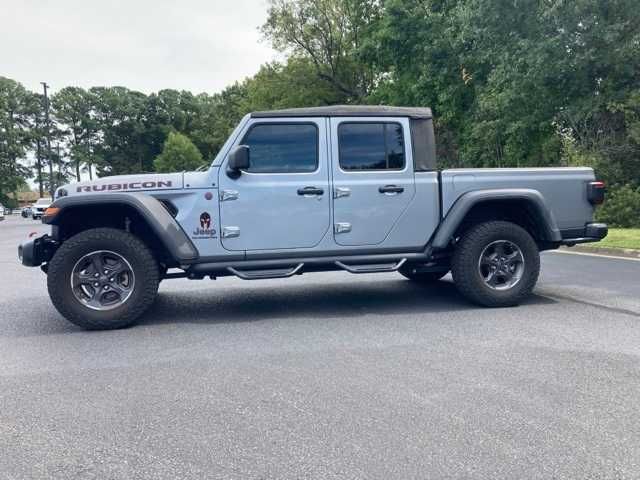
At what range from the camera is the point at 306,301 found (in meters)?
6.70

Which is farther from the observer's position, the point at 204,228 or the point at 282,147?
the point at 282,147

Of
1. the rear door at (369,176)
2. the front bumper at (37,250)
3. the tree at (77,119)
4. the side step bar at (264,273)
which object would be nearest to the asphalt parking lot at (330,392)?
the side step bar at (264,273)

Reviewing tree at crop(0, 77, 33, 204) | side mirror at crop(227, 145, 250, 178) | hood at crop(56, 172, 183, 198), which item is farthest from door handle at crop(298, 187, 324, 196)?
tree at crop(0, 77, 33, 204)

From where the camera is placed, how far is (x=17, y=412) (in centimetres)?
339

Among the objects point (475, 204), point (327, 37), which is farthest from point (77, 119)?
point (475, 204)

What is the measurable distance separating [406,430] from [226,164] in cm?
345

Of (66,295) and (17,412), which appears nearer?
(17,412)

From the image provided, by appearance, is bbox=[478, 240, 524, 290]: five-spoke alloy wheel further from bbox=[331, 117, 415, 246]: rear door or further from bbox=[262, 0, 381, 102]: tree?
bbox=[262, 0, 381, 102]: tree

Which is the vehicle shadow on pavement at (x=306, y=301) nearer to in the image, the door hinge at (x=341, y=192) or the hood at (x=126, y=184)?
the door hinge at (x=341, y=192)

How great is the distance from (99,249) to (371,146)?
2.98 metres

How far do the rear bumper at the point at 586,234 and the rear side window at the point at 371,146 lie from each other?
2.06 m

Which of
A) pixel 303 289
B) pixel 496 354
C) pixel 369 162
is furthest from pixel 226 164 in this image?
pixel 496 354

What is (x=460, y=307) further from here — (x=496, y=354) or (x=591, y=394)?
(x=591, y=394)

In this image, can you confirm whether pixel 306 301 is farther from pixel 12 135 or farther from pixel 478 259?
pixel 12 135
